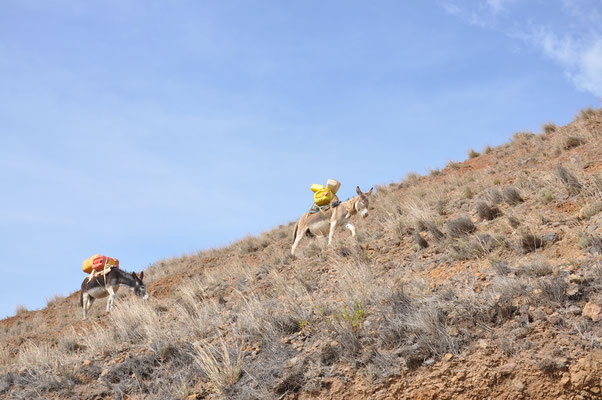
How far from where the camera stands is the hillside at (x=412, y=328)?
19.1 feet

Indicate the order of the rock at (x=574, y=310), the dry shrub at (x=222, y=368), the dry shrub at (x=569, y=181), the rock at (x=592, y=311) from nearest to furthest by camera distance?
the rock at (x=592, y=311)
the rock at (x=574, y=310)
the dry shrub at (x=222, y=368)
the dry shrub at (x=569, y=181)

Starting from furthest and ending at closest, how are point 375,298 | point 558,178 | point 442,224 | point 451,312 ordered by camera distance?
point 442,224 < point 558,178 < point 375,298 < point 451,312

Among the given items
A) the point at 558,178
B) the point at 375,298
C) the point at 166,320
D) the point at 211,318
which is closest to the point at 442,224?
the point at 558,178

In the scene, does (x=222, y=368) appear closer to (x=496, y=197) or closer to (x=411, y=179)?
(x=496, y=197)

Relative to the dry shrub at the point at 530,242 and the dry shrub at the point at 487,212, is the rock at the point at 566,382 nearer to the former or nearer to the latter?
the dry shrub at the point at 530,242

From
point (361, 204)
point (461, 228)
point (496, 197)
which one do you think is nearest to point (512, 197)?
point (496, 197)

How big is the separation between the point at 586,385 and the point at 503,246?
3.52 metres

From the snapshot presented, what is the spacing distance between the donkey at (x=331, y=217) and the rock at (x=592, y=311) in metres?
9.46

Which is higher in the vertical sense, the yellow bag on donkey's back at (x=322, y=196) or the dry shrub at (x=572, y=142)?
the yellow bag on donkey's back at (x=322, y=196)

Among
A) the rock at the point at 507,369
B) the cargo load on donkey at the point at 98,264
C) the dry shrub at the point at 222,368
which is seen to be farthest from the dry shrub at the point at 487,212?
the cargo load on donkey at the point at 98,264

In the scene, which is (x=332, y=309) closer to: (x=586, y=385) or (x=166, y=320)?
(x=586, y=385)

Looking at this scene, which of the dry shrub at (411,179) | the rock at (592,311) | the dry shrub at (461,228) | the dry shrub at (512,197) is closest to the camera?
the rock at (592,311)

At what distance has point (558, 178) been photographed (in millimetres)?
10805

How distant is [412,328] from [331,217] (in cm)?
953
